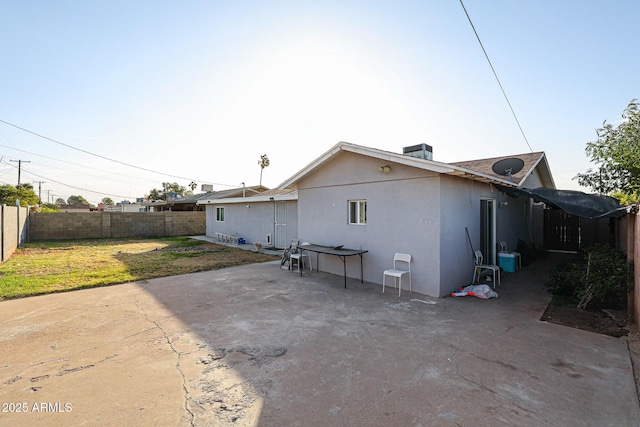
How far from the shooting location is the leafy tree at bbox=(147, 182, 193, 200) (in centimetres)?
5572

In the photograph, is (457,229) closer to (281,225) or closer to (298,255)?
(298,255)

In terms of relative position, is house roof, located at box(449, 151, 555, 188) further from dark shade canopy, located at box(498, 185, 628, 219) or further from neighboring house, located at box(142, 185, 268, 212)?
neighboring house, located at box(142, 185, 268, 212)

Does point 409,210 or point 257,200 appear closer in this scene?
point 409,210

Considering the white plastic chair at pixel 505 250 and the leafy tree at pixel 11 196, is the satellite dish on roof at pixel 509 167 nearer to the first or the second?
the white plastic chair at pixel 505 250

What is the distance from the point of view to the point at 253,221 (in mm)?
15445

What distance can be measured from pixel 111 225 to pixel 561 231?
24.3m

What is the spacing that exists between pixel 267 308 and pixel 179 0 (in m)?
7.47

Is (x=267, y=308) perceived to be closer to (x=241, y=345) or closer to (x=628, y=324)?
(x=241, y=345)

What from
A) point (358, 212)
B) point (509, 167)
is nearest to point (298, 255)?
point (358, 212)

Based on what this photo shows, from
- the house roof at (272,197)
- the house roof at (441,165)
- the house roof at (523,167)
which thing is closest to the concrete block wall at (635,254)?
the house roof at (441,165)

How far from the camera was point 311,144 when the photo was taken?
13266 mm

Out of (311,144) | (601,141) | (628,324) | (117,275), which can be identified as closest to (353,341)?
(628,324)

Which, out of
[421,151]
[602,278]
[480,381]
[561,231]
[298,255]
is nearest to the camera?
[480,381]

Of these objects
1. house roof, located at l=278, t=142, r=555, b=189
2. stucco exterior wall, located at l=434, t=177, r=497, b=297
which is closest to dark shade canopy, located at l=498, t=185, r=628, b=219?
house roof, located at l=278, t=142, r=555, b=189
